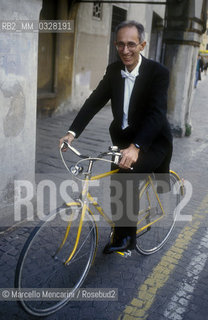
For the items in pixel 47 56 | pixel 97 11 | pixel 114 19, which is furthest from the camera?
pixel 114 19

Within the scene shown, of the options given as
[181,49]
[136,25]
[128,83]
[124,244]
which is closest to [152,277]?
[124,244]

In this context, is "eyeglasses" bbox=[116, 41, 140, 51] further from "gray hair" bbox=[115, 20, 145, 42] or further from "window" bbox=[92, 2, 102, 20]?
"window" bbox=[92, 2, 102, 20]

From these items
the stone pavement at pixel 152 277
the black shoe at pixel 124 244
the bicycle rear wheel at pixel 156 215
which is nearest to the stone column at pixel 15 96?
the stone pavement at pixel 152 277

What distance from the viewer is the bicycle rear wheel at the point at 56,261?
2398 mm

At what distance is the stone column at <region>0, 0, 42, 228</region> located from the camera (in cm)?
338

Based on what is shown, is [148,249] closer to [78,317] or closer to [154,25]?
[78,317]

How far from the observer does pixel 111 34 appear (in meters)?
12.0

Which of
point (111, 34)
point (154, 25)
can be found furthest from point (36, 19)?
point (154, 25)

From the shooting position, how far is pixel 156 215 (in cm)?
356

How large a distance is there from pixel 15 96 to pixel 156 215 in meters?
1.97

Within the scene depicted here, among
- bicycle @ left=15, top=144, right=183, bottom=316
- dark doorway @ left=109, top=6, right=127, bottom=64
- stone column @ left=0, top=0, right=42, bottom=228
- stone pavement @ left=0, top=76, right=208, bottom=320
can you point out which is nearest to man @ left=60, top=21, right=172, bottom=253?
bicycle @ left=15, top=144, right=183, bottom=316

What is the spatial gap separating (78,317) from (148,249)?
46.3 inches

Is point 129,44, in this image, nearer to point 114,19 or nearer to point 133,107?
point 133,107

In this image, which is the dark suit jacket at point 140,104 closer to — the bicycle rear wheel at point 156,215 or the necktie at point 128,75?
the necktie at point 128,75
